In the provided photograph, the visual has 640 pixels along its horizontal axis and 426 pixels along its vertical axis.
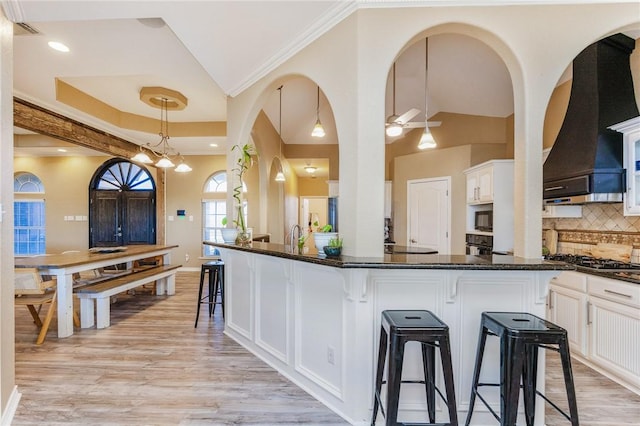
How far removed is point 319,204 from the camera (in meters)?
12.1

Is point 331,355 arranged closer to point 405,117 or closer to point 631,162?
point 405,117

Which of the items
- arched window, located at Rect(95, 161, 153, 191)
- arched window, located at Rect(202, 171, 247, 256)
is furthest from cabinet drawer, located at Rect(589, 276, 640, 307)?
arched window, located at Rect(95, 161, 153, 191)

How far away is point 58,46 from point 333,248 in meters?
3.36

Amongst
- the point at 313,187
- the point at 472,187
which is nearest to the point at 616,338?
the point at 472,187

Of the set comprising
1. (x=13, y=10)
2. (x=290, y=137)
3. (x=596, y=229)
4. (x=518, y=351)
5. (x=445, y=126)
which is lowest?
(x=518, y=351)

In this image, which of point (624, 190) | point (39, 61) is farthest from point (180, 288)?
point (624, 190)

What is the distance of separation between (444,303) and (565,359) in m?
0.65

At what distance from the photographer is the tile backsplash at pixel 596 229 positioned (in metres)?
3.02

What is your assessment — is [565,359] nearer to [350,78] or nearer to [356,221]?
[356,221]

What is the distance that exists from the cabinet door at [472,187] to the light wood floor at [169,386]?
2512 mm

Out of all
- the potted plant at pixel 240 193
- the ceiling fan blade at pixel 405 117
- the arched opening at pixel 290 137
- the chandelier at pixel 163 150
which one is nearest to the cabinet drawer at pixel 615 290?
the ceiling fan blade at pixel 405 117

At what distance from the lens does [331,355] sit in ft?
7.43

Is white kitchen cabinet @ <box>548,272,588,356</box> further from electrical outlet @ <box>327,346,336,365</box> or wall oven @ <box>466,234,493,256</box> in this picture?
electrical outlet @ <box>327,346,336,365</box>

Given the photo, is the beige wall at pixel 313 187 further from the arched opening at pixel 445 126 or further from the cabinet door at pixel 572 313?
the cabinet door at pixel 572 313
